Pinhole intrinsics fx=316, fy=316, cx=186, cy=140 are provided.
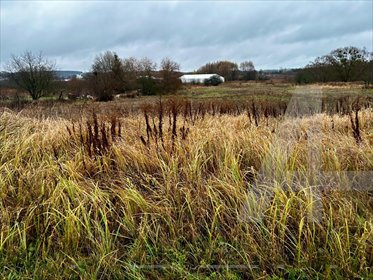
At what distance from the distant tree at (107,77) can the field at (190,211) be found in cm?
2558

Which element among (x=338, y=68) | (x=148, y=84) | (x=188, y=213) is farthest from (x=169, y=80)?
(x=188, y=213)

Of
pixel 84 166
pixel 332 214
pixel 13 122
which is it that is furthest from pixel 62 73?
pixel 332 214

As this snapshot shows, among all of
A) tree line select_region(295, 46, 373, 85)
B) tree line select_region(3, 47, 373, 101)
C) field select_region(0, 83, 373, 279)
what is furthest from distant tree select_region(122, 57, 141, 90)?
field select_region(0, 83, 373, 279)

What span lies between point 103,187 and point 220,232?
4.46 ft

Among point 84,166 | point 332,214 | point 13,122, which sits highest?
point 13,122

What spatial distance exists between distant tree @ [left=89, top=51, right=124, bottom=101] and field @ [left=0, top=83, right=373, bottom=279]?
25579mm

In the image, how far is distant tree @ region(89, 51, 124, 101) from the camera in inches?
1140

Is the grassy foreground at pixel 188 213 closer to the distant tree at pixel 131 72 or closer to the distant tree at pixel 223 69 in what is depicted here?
the distant tree at pixel 131 72

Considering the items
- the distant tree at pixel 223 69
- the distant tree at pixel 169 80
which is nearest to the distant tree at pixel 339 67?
the distant tree at pixel 169 80

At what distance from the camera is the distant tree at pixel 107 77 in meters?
29.0

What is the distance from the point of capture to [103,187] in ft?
10.9

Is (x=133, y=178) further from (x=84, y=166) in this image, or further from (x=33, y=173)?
(x=33, y=173)

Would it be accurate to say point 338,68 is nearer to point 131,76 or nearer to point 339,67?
point 339,67

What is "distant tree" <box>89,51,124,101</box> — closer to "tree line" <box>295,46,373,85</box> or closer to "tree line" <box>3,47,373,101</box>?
"tree line" <box>3,47,373,101</box>
